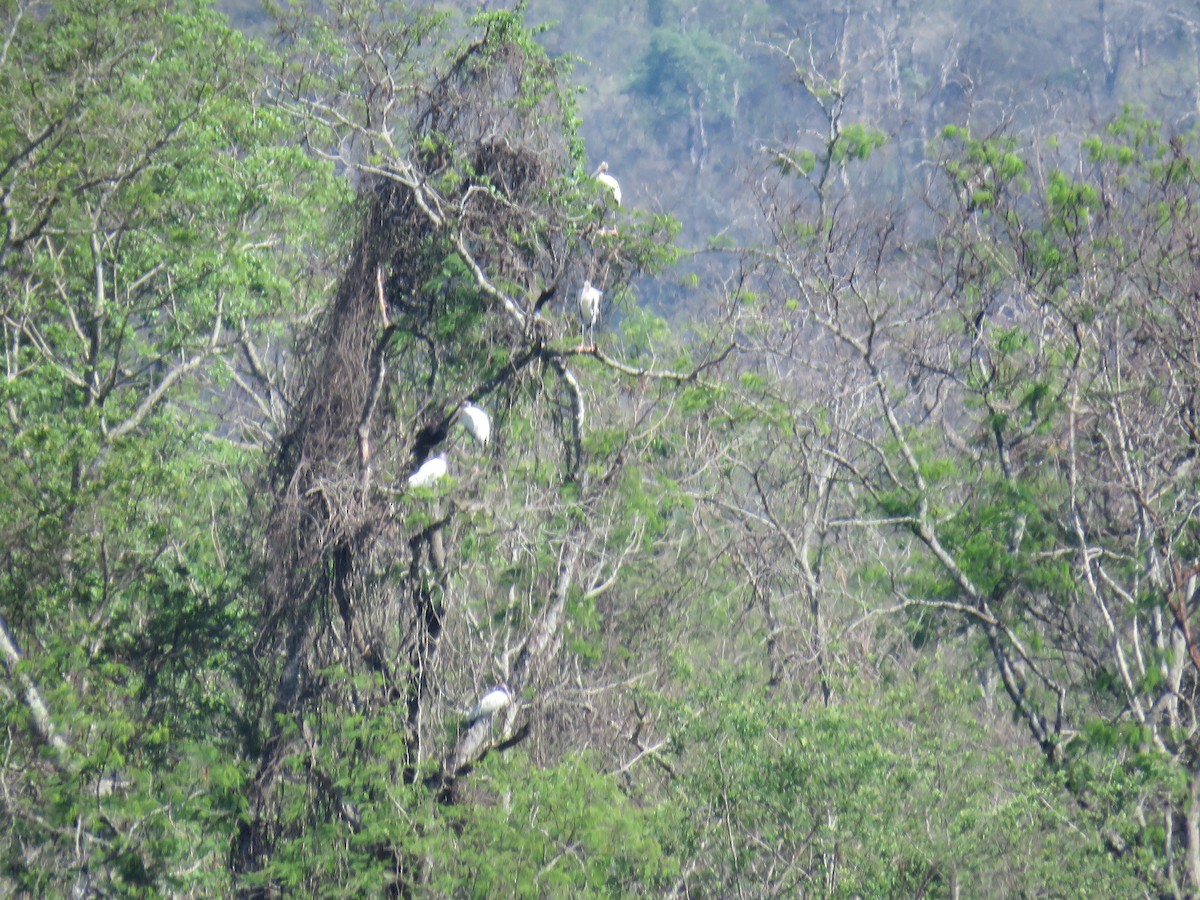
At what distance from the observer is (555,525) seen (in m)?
10.1

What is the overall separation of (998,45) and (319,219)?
1847 inches

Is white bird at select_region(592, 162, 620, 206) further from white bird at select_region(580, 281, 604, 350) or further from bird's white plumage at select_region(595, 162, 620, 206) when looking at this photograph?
white bird at select_region(580, 281, 604, 350)

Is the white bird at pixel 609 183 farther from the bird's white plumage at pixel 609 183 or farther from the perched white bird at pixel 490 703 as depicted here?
the perched white bird at pixel 490 703

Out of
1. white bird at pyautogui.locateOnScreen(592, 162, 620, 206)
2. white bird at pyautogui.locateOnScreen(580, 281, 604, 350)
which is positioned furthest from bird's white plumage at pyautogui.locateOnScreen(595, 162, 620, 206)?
white bird at pyautogui.locateOnScreen(580, 281, 604, 350)

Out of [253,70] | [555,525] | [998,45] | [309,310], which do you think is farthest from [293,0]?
[998,45]

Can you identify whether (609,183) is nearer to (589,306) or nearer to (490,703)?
(589,306)

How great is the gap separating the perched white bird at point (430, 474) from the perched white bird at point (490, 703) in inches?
53.7

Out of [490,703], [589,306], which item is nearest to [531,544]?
[490,703]

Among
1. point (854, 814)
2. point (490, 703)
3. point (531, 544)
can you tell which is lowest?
point (854, 814)

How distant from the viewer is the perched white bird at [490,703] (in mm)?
9281

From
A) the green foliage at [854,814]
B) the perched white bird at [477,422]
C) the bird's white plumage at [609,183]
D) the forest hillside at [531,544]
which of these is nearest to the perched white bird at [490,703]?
the forest hillside at [531,544]

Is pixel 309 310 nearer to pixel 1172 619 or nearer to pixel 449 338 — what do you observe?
pixel 449 338

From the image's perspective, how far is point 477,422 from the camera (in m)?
9.55

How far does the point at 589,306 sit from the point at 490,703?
2783mm
